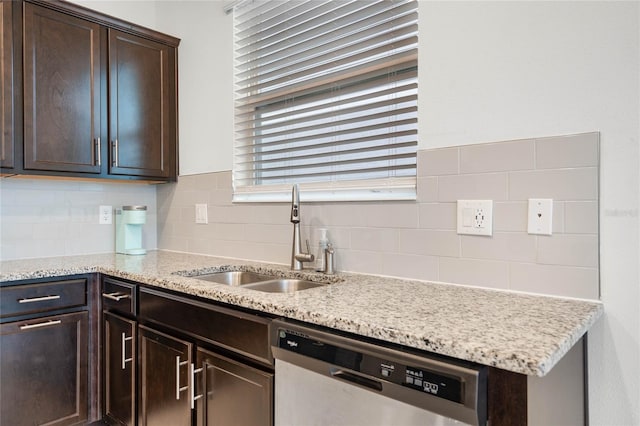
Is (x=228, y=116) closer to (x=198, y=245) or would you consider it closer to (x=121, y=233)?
(x=198, y=245)

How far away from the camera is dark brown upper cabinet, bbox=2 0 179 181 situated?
202 centimetres

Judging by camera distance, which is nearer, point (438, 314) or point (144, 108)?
point (438, 314)

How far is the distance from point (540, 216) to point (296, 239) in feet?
3.15

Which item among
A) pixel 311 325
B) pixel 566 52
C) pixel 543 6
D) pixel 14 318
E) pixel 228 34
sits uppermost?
pixel 228 34

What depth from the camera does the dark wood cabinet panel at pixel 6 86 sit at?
6.38ft

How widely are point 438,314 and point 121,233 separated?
2.10 meters

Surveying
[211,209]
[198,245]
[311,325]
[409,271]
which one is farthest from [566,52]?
[198,245]

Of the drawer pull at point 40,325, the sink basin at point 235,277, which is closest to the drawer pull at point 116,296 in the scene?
the drawer pull at point 40,325

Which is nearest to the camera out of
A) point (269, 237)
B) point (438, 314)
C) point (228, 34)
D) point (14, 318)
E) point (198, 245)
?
point (438, 314)

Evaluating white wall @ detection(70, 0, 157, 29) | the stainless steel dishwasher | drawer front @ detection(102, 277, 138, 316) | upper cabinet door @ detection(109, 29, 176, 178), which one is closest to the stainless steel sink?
drawer front @ detection(102, 277, 138, 316)

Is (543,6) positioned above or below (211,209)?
above

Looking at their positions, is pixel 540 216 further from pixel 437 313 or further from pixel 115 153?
pixel 115 153

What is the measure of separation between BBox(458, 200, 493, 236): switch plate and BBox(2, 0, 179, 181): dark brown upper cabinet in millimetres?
1835

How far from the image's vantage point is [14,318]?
5.88ft
